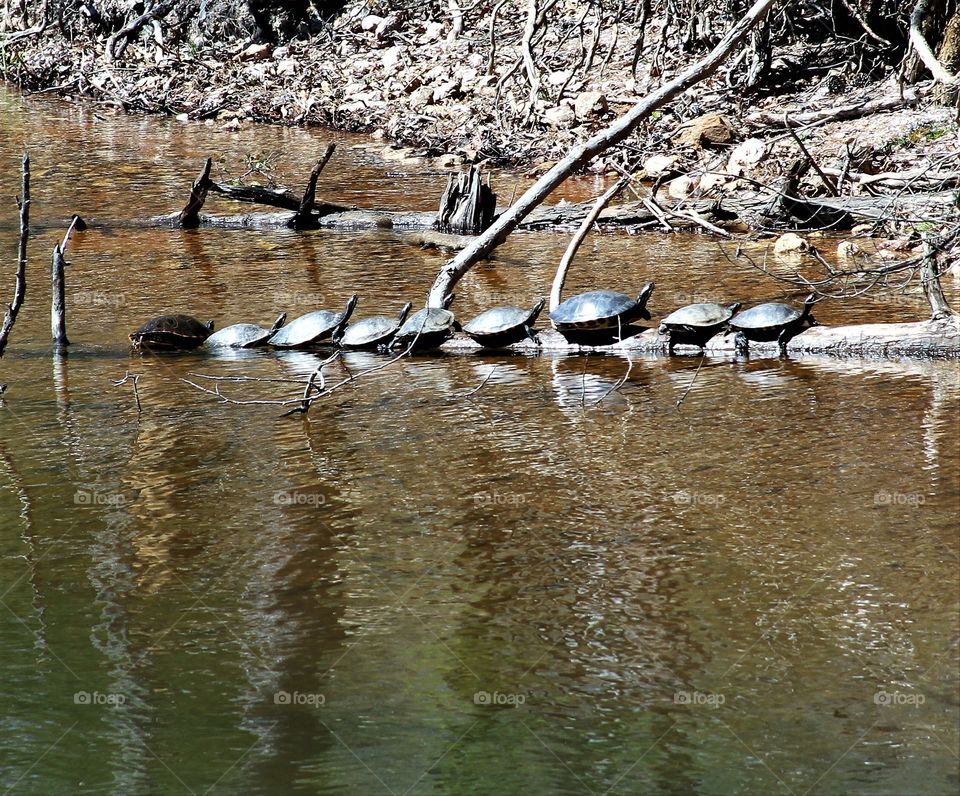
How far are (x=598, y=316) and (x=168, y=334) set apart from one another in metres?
2.97

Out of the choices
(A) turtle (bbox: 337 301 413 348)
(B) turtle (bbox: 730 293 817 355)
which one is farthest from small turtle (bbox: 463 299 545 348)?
(B) turtle (bbox: 730 293 817 355)

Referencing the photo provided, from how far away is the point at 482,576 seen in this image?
14.7 ft

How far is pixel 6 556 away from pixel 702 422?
3497 mm

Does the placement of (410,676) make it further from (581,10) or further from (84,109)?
(84,109)

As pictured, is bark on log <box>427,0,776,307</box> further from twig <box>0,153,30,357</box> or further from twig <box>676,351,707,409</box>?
twig <box>0,153,30,357</box>

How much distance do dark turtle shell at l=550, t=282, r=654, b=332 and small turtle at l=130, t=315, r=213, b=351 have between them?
8.32ft

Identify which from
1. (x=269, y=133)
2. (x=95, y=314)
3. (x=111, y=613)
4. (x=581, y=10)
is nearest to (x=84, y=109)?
(x=269, y=133)
